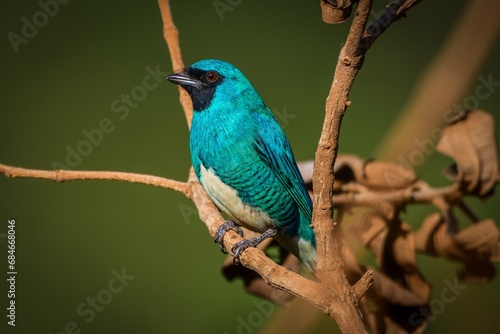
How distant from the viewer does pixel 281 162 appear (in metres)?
2.10

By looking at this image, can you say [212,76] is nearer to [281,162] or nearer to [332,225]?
[281,162]

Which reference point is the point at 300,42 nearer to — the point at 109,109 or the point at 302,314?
the point at 109,109

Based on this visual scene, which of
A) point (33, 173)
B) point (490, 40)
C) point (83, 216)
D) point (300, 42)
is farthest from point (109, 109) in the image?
point (490, 40)

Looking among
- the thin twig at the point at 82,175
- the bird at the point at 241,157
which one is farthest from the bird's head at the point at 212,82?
the thin twig at the point at 82,175

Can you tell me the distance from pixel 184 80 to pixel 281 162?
16.9 inches

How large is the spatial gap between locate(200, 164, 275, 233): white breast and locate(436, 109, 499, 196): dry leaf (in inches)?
24.7

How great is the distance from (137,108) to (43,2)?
2.17 ft

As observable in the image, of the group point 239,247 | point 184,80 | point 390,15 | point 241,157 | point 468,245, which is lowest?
point 468,245

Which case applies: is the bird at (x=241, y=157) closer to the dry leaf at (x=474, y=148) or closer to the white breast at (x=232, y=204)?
the white breast at (x=232, y=204)

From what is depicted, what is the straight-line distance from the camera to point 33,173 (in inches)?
73.9

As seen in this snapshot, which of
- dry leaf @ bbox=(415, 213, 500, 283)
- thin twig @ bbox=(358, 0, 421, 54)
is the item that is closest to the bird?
dry leaf @ bbox=(415, 213, 500, 283)

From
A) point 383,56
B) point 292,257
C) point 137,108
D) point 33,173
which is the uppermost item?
point 137,108

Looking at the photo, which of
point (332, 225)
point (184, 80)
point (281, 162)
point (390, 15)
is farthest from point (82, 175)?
point (390, 15)

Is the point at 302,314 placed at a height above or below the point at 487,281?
above
